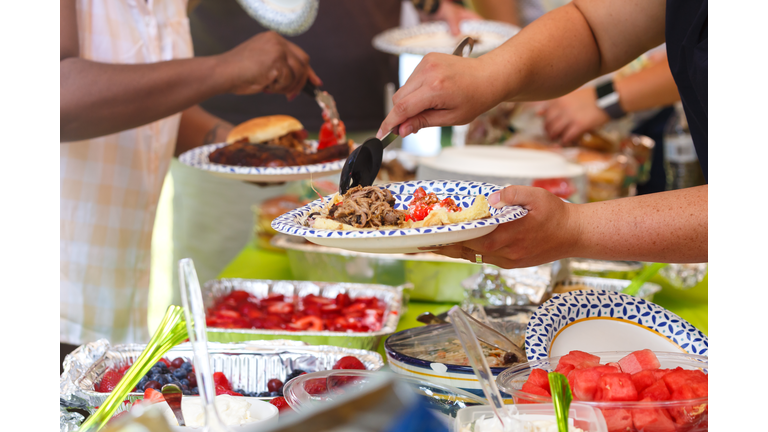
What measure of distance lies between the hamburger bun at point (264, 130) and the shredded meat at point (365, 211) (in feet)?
1.83

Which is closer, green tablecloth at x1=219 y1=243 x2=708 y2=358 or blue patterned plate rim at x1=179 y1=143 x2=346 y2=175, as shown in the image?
blue patterned plate rim at x1=179 y1=143 x2=346 y2=175

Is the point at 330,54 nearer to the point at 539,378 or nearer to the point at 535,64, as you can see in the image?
the point at 535,64

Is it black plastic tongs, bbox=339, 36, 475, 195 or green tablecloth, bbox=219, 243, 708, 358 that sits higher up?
black plastic tongs, bbox=339, 36, 475, 195

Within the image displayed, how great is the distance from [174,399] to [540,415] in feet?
1.57

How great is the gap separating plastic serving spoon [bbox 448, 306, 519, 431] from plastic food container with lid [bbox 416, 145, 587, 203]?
124 centimetres

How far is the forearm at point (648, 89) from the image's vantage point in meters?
2.58

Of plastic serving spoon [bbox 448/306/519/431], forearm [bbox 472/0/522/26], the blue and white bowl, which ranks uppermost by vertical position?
forearm [bbox 472/0/522/26]

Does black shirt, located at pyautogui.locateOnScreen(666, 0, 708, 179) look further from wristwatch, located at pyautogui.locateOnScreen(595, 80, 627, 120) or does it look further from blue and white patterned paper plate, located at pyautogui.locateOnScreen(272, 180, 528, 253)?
wristwatch, located at pyautogui.locateOnScreen(595, 80, 627, 120)

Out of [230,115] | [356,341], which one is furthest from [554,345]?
[230,115]

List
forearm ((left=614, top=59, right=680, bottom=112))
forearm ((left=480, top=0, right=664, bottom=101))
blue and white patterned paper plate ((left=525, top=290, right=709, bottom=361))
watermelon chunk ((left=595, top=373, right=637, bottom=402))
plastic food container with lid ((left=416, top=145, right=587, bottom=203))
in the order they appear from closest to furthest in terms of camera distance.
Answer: watermelon chunk ((left=595, top=373, right=637, bottom=402))
blue and white patterned paper plate ((left=525, top=290, right=709, bottom=361))
forearm ((left=480, top=0, right=664, bottom=101))
plastic food container with lid ((left=416, top=145, right=587, bottom=203))
forearm ((left=614, top=59, right=680, bottom=112))

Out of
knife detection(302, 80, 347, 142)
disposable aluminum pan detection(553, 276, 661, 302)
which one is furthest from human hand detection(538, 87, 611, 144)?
knife detection(302, 80, 347, 142)

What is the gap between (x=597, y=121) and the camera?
9.30 feet

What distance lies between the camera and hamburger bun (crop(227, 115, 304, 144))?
1.46 metres
